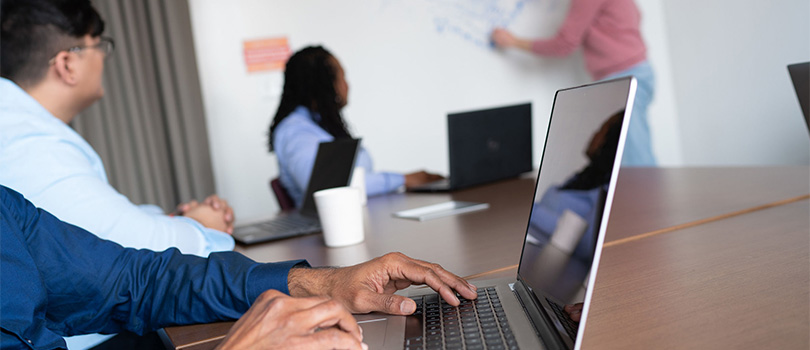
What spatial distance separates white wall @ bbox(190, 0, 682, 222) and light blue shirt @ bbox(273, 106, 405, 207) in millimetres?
1125

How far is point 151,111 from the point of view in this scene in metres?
3.42

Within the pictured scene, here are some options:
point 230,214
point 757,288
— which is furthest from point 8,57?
point 757,288

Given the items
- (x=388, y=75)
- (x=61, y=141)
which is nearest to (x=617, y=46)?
(x=388, y=75)

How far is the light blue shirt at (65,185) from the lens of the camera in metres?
1.31

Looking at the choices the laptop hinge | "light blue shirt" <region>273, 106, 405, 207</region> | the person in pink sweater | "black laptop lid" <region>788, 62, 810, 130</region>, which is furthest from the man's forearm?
the person in pink sweater

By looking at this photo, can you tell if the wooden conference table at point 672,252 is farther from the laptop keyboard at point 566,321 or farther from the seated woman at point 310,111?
the seated woman at point 310,111

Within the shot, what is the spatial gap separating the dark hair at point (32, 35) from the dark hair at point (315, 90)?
1057 mm

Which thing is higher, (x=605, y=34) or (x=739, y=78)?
(x=605, y=34)

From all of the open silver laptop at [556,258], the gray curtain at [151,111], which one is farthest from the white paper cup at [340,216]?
the gray curtain at [151,111]

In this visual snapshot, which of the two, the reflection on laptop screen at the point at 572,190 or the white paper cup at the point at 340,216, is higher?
the reflection on laptop screen at the point at 572,190

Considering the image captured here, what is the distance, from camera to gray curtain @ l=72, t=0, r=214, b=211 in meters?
3.29

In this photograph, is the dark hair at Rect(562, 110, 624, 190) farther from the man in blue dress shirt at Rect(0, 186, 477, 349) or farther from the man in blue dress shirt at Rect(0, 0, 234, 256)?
the man in blue dress shirt at Rect(0, 0, 234, 256)

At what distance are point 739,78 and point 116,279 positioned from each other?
3.71 m

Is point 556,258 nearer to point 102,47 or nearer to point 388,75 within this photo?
point 102,47
